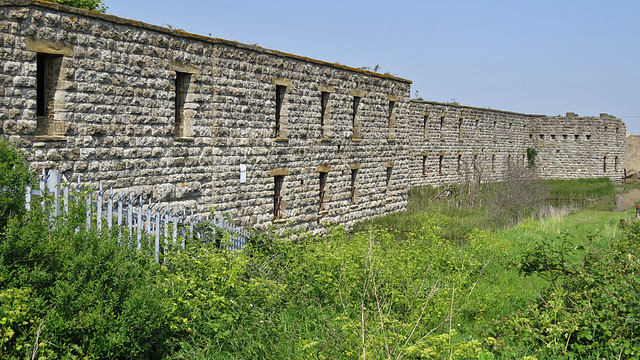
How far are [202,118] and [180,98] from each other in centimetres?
66

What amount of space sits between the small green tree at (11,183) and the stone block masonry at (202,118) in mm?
1078

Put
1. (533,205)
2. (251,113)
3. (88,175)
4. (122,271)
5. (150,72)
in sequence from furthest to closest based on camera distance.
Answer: (533,205), (251,113), (150,72), (88,175), (122,271)

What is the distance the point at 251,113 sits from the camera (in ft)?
45.3

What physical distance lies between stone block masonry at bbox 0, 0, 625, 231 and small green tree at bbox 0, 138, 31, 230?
3.54ft

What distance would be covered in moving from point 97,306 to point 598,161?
45.5m

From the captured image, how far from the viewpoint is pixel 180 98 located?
12.2 metres

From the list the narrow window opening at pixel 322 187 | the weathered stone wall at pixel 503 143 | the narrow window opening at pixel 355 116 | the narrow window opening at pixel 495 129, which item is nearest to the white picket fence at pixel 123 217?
the narrow window opening at pixel 322 187

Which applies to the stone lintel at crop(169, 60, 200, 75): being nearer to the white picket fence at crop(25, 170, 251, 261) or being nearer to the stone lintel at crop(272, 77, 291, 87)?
the stone lintel at crop(272, 77, 291, 87)

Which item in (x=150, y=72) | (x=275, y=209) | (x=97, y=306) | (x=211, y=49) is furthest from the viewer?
(x=275, y=209)

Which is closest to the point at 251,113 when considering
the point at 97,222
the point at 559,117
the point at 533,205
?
the point at 97,222

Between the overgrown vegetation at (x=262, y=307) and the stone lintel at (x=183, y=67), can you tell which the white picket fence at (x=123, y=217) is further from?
the stone lintel at (x=183, y=67)

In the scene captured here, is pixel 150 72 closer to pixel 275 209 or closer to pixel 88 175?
pixel 88 175

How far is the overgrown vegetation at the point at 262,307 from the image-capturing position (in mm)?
5246

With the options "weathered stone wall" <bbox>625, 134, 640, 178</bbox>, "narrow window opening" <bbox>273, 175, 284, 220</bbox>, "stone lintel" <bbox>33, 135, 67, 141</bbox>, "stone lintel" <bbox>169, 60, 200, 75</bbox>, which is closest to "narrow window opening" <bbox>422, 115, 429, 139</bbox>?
"narrow window opening" <bbox>273, 175, 284, 220</bbox>
